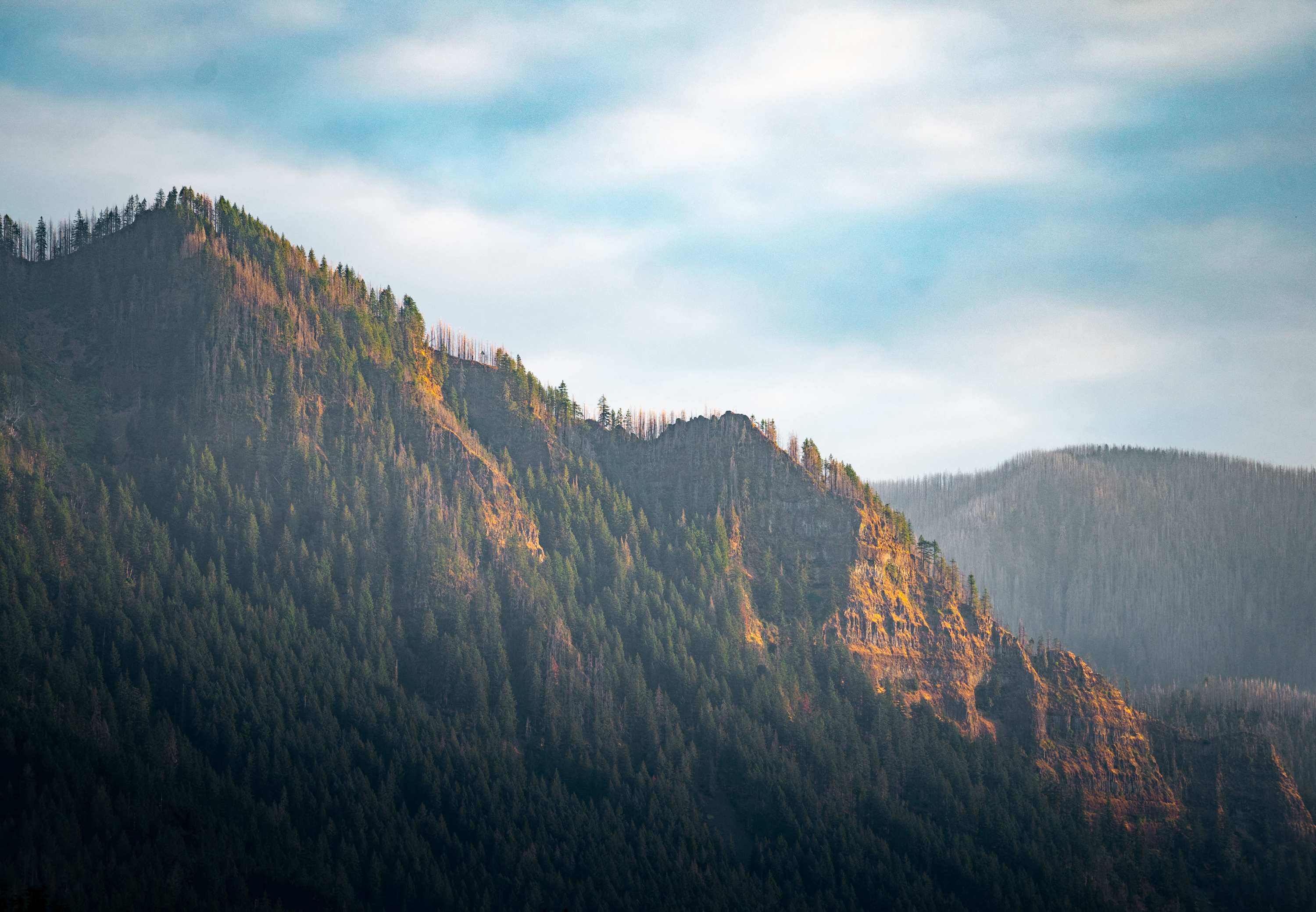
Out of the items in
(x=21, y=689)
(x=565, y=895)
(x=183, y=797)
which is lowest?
(x=565, y=895)

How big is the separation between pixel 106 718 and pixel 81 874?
27.7 metres

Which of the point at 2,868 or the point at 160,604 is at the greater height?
the point at 160,604

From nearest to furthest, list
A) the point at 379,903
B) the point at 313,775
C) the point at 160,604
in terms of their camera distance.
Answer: the point at 379,903, the point at 313,775, the point at 160,604

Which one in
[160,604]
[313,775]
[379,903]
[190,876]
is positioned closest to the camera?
[190,876]

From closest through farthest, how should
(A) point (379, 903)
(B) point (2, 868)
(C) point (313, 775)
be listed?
(B) point (2, 868), (A) point (379, 903), (C) point (313, 775)

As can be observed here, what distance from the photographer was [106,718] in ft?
560

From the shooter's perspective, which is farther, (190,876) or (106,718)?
(106,718)

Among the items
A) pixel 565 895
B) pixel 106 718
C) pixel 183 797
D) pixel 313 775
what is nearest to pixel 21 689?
pixel 106 718

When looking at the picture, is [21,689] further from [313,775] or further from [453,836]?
[453,836]

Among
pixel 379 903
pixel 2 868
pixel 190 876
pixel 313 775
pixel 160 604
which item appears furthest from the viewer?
pixel 160 604

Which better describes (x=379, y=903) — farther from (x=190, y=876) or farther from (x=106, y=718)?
(x=106, y=718)

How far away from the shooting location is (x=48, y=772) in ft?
517

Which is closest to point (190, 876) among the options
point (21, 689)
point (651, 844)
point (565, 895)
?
point (21, 689)

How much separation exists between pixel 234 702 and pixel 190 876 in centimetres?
3238
